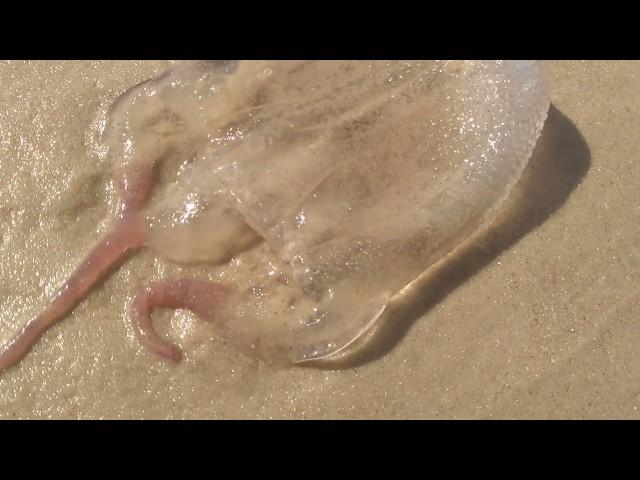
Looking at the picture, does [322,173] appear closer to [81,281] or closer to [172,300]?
[172,300]

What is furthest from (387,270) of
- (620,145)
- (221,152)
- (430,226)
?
(620,145)

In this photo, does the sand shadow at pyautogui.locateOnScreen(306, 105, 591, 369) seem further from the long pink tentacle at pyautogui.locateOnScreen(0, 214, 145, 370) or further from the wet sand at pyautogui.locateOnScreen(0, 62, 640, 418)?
the long pink tentacle at pyautogui.locateOnScreen(0, 214, 145, 370)

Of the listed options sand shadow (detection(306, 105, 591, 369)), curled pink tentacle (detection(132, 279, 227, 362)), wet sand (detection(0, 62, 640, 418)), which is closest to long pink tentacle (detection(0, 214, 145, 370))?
wet sand (detection(0, 62, 640, 418))

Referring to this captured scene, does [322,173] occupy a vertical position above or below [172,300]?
above

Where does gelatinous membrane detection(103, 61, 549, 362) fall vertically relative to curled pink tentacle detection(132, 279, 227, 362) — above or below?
above

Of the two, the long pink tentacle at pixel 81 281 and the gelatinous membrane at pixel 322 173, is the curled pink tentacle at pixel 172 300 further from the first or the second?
the long pink tentacle at pixel 81 281

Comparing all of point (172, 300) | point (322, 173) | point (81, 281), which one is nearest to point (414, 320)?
point (322, 173)
